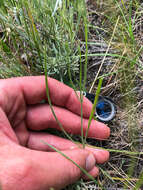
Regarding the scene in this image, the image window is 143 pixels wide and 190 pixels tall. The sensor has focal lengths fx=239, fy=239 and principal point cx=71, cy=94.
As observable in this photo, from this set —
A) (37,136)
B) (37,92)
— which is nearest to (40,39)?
(37,92)

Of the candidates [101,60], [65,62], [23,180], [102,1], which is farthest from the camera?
[102,1]

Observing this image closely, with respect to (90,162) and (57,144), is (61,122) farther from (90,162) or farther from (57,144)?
(90,162)

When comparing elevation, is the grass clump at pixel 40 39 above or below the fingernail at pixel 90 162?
above

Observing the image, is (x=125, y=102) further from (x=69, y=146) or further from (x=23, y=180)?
(x=23, y=180)

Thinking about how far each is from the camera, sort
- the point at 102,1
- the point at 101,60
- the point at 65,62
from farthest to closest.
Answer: the point at 102,1 → the point at 101,60 → the point at 65,62

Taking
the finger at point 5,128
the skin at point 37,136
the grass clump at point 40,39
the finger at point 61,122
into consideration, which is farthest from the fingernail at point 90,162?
the grass clump at point 40,39

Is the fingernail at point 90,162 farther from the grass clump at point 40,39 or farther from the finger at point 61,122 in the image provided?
the grass clump at point 40,39

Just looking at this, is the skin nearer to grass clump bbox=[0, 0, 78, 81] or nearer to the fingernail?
the fingernail

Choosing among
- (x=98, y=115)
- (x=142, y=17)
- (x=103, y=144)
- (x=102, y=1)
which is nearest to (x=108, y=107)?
(x=98, y=115)
